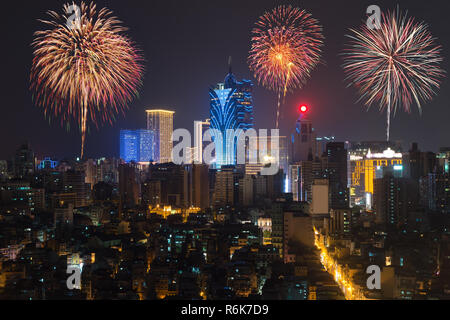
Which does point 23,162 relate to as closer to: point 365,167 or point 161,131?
point 161,131

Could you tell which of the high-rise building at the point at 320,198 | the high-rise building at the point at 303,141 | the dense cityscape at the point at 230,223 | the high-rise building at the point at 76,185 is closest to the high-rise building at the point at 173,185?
the dense cityscape at the point at 230,223

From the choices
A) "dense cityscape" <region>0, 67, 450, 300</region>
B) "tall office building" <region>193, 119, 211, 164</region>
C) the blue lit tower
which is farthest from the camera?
the blue lit tower

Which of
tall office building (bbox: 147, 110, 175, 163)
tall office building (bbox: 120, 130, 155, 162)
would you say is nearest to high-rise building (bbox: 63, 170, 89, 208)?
tall office building (bbox: 120, 130, 155, 162)

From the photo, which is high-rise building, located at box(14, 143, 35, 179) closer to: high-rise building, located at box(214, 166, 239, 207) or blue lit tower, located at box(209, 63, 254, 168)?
high-rise building, located at box(214, 166, 239, 207)

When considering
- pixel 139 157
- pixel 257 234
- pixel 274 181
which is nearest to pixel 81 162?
pixel 139 157

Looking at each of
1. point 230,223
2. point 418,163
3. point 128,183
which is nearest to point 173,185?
point 128,183

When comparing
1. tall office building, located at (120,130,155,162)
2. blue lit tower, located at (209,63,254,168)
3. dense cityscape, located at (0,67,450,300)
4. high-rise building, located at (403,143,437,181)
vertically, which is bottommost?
dense cityscape, located at (0,67,450,300)
